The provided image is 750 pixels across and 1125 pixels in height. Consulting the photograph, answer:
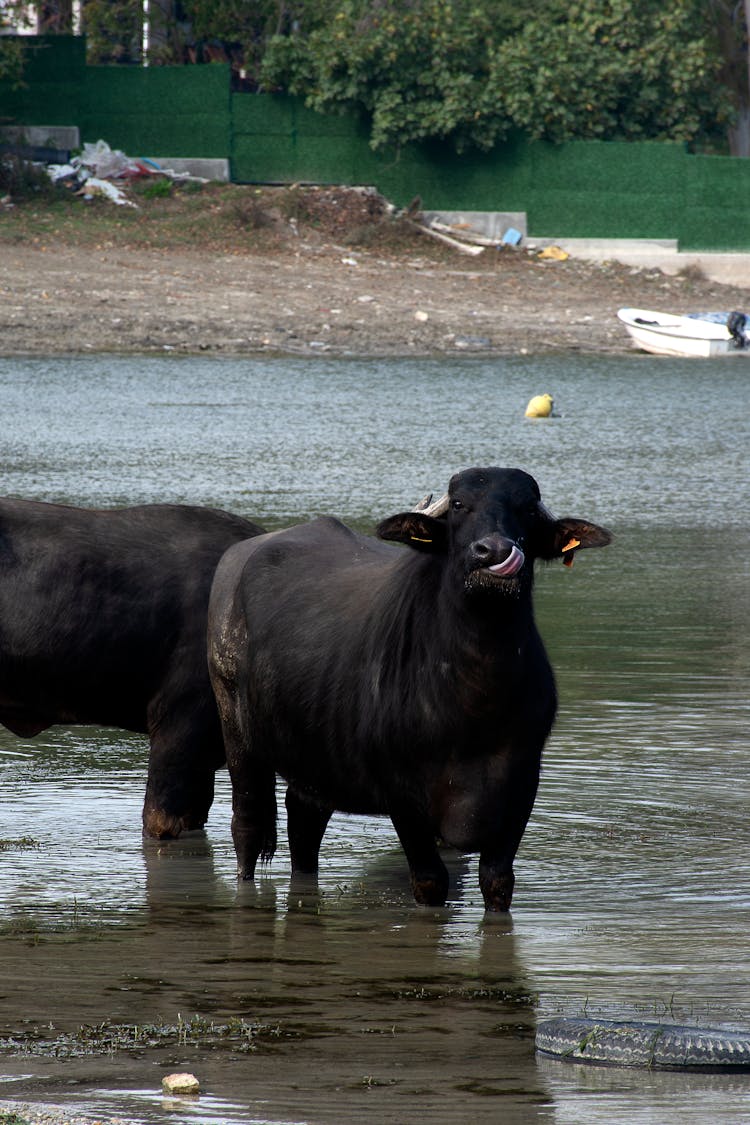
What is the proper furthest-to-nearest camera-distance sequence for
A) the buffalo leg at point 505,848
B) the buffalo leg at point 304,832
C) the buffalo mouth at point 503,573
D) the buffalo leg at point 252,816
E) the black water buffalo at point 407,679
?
the buffalo leg at point 252,816 → the buffalo leg at point 304,832 → the buffalo leg at point 505,848 → the black water buffalo at point 407,679 → the buffalo mouth at point 503,573

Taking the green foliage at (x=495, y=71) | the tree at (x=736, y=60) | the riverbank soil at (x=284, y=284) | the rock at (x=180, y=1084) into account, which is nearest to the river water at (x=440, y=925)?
the rock at (x=180, y=1084)

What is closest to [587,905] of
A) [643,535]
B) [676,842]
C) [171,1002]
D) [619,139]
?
[676,842]

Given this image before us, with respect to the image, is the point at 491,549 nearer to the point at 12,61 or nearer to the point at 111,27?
the point at 12,61

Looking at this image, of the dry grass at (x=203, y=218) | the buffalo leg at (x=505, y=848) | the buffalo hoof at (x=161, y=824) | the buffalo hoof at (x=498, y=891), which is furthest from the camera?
the dry grass at (x=203, y=218)

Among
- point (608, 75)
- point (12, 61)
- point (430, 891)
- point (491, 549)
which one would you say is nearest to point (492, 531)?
point (491, 549)

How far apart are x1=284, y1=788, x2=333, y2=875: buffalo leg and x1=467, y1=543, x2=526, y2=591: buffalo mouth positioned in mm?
1349

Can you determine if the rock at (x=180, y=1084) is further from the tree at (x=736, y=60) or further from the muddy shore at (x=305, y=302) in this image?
the tree at (x=736, y=60)

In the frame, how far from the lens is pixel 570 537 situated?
547cm

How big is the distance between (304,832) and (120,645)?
1003mm

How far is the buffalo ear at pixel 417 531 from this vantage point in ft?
17.8

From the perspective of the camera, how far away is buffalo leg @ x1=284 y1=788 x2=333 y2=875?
20.4 feet

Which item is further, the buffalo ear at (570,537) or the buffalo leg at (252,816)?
the buffalo leg at (252,816)

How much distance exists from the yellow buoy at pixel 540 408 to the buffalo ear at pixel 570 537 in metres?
13.7

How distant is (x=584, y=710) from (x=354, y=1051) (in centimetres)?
403
